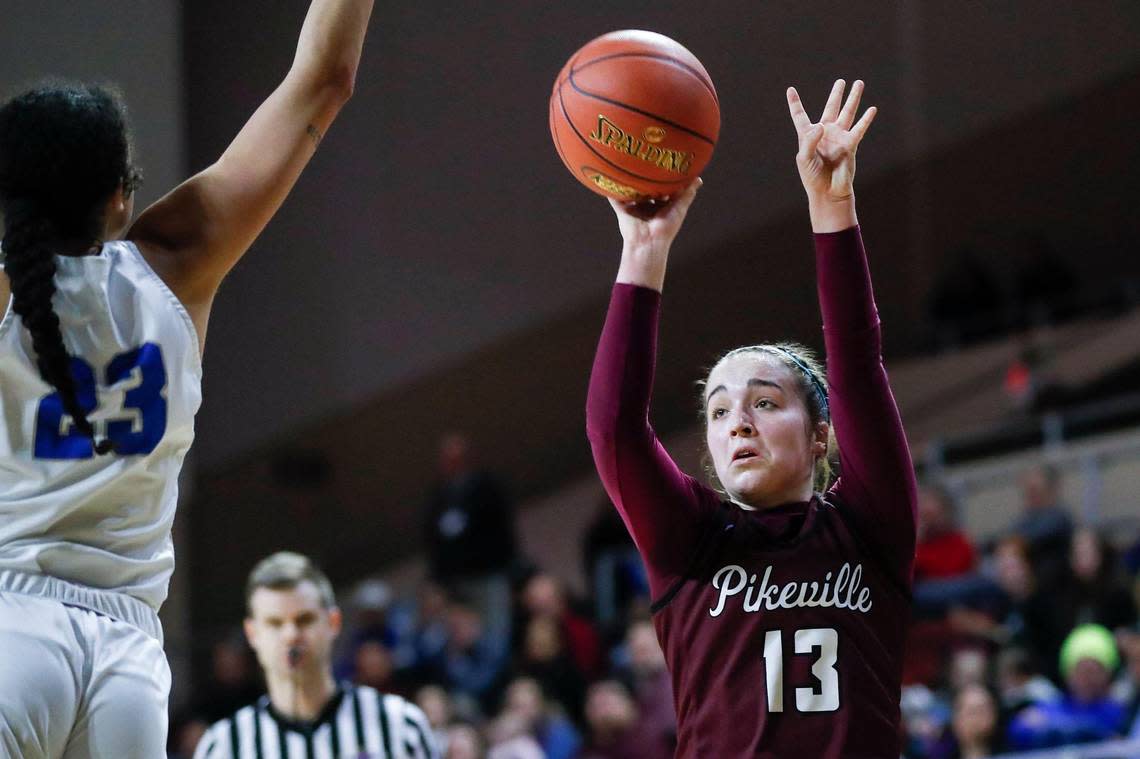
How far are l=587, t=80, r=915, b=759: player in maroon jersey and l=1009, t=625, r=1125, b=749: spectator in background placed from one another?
445 centimetres

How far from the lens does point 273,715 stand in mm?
5148

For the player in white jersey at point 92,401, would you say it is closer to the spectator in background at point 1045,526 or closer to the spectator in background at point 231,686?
the spectator in background at point 1045,526

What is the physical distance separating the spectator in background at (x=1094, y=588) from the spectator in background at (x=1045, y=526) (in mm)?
137

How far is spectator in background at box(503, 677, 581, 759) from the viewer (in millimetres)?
8547

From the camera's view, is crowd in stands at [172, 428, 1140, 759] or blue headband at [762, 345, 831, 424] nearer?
blue headband at [762, 345, 831, 424]

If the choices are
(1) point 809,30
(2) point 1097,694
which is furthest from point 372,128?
(2) point 1097,694

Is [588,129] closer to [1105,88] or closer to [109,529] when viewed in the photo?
[109,529]

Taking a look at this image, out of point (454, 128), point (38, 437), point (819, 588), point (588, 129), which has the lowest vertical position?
point (819, 588)

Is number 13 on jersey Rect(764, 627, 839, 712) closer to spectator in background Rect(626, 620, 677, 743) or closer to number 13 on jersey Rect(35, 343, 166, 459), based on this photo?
number 13 on jersey Rect(35, 343, 166, 459)

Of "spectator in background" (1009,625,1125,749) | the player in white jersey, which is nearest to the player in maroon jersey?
the player in white jersey

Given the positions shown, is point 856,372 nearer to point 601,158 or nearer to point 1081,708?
point 601,158

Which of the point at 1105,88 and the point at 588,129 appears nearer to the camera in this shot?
the point at 588,129

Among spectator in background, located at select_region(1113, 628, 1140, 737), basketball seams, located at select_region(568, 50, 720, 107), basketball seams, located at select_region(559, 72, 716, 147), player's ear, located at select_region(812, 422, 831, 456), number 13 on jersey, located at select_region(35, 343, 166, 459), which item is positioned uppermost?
basketball seams, located at select_region(568, 50, 720, 107)

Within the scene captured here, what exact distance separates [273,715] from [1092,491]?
7.35 metres
